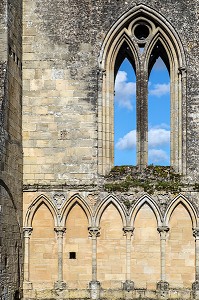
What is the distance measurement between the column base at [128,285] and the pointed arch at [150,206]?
152 centimetres

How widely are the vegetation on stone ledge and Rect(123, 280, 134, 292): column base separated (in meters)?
2.42

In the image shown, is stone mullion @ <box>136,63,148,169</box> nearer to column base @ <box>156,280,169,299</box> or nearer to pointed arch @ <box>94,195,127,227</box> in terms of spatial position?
pointed arch @ <box>94,195,127,227</box>

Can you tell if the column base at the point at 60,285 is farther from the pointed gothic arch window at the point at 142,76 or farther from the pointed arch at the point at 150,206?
the pointed gothic arch window at the point at 142,76

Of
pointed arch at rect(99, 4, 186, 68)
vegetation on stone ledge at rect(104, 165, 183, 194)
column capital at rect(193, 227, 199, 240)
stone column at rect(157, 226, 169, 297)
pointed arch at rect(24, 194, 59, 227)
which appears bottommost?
stone column at rect(157, 226, 169, 297)

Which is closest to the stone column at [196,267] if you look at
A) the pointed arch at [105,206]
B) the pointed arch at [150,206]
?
the pointed arch at [150,206]

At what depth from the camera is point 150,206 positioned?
16.7 meters

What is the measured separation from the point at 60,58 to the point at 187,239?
5.99 metres

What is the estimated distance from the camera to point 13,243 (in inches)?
613

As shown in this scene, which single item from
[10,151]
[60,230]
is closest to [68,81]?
[10,151]

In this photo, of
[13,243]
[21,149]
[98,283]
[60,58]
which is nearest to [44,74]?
[60,58]

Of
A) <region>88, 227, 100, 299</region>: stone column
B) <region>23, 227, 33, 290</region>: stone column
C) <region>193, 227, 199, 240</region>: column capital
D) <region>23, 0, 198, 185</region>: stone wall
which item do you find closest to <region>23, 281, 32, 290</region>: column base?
<region>23, 227, 33, 290</region>: stone column

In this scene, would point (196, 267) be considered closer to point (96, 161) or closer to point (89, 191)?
point (89, 191)

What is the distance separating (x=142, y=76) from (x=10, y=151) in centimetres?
439

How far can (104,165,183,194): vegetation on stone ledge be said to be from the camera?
16688 millimetres
